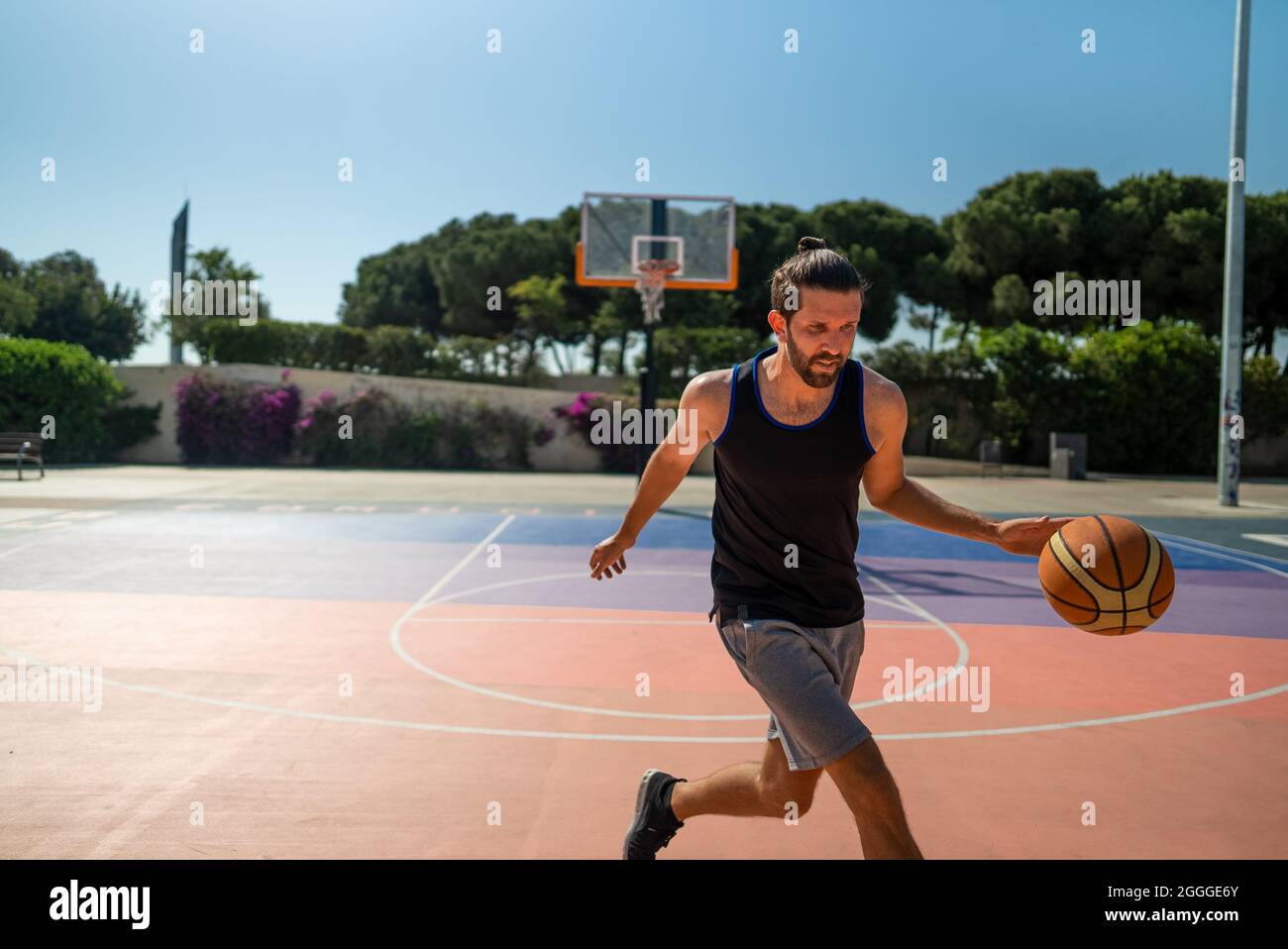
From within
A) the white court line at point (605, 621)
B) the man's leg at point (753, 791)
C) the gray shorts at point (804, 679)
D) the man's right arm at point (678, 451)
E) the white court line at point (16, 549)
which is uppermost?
the man's right arm at point (678, 451)

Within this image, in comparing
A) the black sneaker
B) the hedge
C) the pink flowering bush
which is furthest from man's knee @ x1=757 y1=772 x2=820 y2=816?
the hedge

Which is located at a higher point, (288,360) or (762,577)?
(288,360)

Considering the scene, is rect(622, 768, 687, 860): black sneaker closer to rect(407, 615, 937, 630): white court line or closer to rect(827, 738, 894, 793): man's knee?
rect(827, 738, 894, 793): man's knee

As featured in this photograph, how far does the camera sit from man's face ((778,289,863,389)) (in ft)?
9.34

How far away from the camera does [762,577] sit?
2982 mm

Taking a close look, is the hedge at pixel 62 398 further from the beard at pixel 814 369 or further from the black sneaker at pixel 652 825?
the beard at pixel 814 369

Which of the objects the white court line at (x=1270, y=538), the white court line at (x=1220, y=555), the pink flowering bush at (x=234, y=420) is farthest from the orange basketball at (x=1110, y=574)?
the pink flowering bush at (x=234, y=420)

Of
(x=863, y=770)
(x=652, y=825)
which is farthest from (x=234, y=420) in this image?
(x=863, y=770)

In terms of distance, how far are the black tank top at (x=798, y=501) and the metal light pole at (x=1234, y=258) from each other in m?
15.5

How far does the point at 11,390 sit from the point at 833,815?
90.4 ft

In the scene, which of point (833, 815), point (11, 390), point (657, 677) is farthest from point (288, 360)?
point (833, 815)

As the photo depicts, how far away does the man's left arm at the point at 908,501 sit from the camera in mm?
2977

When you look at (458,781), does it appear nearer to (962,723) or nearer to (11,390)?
(962,723)

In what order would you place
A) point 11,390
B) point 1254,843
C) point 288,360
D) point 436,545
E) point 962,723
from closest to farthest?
point 1254,843 → point 962,723 → point 436,545 → point 11,390 → point 288,360
